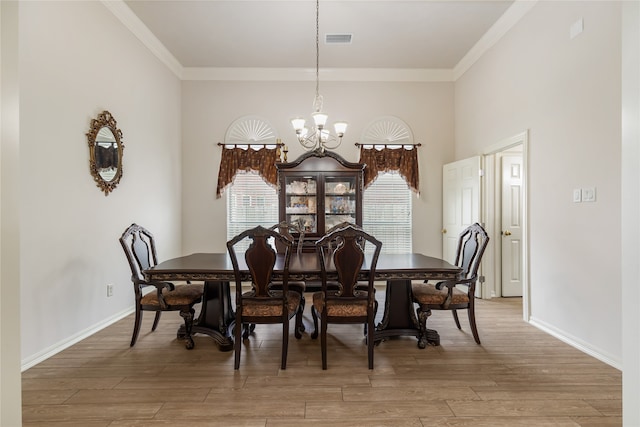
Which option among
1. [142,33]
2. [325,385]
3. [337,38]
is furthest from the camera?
[337,38]

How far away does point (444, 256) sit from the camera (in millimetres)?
4957

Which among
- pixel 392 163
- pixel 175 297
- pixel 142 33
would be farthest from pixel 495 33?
pixel 175 297

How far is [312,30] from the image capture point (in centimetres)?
386

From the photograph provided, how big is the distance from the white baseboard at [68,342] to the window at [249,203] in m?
1.88

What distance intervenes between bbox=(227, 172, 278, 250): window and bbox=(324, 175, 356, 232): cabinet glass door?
32.7 inches

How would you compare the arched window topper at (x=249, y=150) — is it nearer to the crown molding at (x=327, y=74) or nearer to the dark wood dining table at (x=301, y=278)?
the crown molding at (x=327, y=74)

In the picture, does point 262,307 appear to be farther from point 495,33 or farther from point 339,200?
point 495,33

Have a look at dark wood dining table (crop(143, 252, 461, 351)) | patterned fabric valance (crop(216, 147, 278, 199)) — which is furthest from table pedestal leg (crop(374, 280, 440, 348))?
patterned fabric valance (crop(216, 147, 278, 199))

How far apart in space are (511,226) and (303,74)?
356 cm

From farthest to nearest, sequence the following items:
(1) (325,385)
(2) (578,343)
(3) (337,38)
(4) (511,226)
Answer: (4) (511,226) < (3) (337,38) < (2) (578,343) < (1) (325,385)

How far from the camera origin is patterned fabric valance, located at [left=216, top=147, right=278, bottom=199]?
4875 mm

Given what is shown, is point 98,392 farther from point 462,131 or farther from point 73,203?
point 462,131

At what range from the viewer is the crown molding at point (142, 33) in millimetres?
3340

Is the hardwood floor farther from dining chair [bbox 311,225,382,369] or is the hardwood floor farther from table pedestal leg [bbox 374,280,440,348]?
dining chair [bbox 311,225,382,369]
